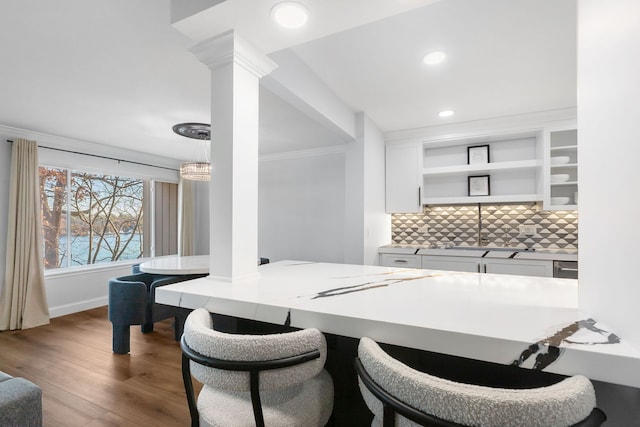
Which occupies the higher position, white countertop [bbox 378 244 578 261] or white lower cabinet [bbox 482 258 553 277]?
white countertop [bbox 378 244 578 261]

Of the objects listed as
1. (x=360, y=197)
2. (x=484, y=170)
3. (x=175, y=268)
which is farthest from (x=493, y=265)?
(x=175, y=268)

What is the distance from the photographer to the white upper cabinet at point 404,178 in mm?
3895

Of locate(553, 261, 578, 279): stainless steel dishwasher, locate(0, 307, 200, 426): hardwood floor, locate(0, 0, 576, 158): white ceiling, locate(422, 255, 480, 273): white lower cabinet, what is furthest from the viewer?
locate(422, 255, 480, 273): white lower cabinet

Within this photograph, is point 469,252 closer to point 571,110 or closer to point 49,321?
point 571,110

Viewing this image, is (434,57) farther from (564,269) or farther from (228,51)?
(564,269)

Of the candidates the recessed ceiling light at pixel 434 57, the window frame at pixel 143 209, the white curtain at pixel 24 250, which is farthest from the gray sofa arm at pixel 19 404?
the window frame at pixel 143 209

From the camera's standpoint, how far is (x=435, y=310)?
922 millimetres

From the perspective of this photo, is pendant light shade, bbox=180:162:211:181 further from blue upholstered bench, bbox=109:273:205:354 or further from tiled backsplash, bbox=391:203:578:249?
tiled backsplash, bbox=391:203:578:249

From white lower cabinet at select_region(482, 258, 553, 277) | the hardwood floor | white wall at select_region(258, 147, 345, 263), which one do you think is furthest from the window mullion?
white lower cabinet at select_region(482, 258, 553, 277)

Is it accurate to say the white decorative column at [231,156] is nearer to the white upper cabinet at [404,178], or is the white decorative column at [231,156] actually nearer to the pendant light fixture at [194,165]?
the pendant light fixture at [194,165]

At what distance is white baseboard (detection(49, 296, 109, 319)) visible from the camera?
13.0 ft

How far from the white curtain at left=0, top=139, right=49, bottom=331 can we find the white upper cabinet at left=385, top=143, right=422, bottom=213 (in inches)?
171

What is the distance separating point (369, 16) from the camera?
52.2 inches

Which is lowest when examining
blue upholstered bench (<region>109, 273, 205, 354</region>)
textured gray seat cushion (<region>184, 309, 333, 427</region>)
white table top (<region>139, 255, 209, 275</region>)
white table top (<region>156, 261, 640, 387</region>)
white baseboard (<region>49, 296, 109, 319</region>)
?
white baseboard (<region>49, 296, 109, 319</region>)
